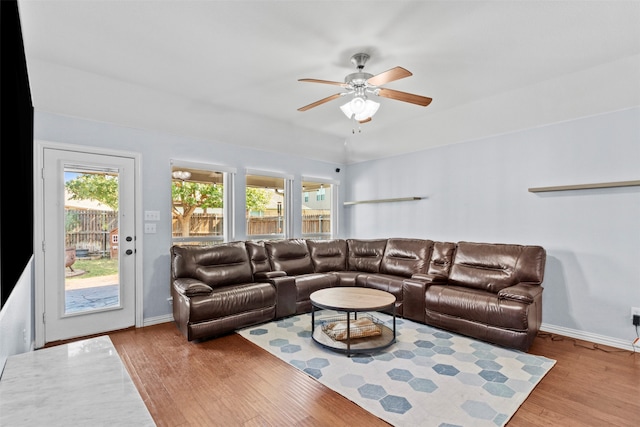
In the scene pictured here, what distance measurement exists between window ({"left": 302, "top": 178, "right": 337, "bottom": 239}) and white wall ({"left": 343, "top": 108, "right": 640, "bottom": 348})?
1.98 m

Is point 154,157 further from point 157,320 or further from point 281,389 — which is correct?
point 281,389

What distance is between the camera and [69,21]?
7.80ft

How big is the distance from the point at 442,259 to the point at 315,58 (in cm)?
308

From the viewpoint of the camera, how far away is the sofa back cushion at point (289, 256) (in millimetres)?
4707

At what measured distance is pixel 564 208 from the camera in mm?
3729

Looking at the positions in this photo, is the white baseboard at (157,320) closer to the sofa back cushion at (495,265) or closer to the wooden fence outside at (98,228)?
the wooden fence outside at (98,228)

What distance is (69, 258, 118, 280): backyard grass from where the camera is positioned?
11.7 feet

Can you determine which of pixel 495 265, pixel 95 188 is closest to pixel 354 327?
pixel 495 265

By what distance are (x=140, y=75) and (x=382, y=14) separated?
2.47m

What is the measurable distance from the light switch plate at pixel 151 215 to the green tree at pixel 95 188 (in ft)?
1.10

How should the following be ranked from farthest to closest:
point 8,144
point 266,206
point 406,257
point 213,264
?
point 266,206
point 406,257
point 213,264
point 8,144

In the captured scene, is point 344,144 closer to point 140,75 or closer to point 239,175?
point 239,175

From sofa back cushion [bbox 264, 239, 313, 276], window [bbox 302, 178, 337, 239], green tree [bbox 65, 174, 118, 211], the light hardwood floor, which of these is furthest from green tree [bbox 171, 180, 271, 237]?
the light hardwood floor

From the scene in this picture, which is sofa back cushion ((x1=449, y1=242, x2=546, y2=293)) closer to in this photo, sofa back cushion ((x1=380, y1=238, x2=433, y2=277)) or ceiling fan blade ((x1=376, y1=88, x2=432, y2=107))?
sofa back cushion ((x1=380, y1=238, x2=433, y2=277))
